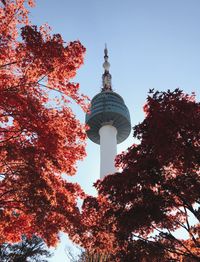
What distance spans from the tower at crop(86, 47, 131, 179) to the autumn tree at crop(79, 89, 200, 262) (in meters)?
55.7

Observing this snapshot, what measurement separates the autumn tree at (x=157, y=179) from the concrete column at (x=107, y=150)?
183 ft

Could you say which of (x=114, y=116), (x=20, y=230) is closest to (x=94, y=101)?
(x=114, y=116)

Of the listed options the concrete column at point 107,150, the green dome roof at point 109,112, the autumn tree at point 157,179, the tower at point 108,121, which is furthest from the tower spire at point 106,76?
the autumn tree at point 157,179

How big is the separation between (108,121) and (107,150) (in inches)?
265

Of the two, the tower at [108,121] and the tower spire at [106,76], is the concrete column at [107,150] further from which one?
the tower spire at [106,76]

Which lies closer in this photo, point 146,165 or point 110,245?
point 146,165

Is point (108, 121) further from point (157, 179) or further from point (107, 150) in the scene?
point (157, 179)

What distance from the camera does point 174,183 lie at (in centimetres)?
921

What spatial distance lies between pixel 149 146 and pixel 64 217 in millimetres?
4733

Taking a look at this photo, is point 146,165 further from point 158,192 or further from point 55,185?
point 55,185

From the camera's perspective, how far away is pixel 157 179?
932cm

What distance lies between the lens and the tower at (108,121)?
68.1 meters

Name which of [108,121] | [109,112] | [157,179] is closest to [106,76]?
[109,112]

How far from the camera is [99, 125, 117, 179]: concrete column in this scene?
6638 cm
